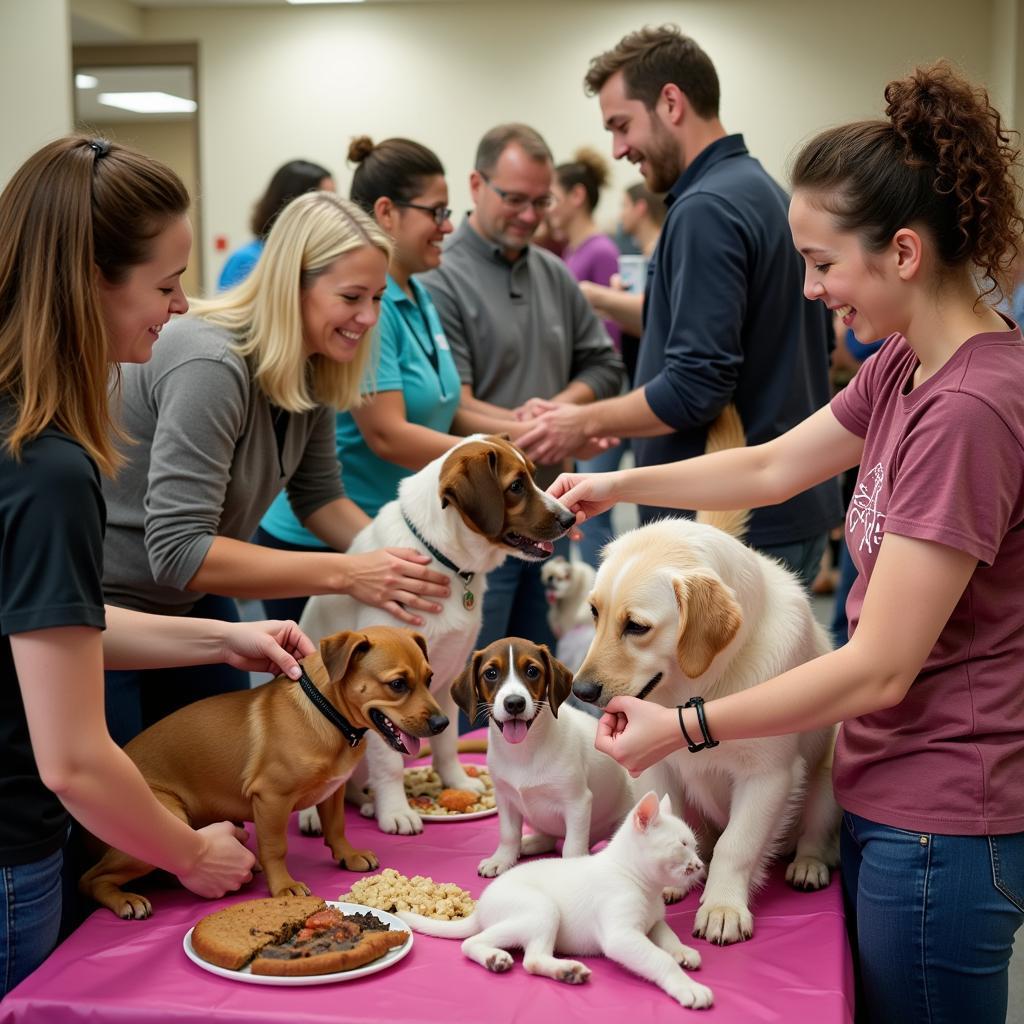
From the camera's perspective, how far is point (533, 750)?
186 cm

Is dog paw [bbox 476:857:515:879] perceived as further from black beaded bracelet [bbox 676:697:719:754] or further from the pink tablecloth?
black beaded bracelet [bbox 676:697:719:754]

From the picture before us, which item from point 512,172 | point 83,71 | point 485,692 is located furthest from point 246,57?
point 485,692

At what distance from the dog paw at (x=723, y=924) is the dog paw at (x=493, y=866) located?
13.3 inches

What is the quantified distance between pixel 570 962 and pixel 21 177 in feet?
4.13

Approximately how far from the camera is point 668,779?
1884 millimetres

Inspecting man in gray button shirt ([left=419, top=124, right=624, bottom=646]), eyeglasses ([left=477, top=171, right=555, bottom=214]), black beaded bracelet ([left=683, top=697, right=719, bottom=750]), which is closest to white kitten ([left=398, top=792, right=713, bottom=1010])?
black beaded bracelet ([left=683, top=697, right=719, bottom=750])

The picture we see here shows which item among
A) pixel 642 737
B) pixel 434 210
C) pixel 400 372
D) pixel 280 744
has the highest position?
pixel 434 210

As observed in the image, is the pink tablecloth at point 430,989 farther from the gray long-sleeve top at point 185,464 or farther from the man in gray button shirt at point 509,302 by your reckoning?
the man in gray button shirt at point 509,302

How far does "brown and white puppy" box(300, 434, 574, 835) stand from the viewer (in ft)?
7.55

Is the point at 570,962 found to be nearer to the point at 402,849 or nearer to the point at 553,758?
the point at 553,758

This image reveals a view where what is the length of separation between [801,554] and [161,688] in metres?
1.62

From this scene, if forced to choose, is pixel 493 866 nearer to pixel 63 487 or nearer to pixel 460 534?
pixel 460 534

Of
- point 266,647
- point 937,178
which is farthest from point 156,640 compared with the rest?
point 937,178

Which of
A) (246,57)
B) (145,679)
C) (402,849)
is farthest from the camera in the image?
(246,57)
